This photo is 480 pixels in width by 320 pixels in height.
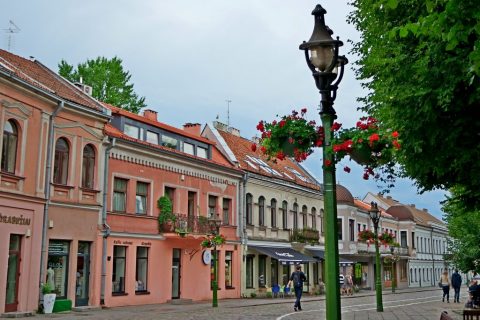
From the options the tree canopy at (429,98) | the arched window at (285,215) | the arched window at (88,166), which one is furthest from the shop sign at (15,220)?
the arched window at (285,215)

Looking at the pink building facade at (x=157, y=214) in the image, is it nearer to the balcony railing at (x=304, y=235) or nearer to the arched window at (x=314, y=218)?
the balcony railing at (x=304, y=235)

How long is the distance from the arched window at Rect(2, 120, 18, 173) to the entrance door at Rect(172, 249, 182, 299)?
11087 millimetres

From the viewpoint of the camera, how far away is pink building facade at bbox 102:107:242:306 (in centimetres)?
2614

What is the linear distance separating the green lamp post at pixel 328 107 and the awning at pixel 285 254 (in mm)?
28870

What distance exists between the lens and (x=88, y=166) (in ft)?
80.6

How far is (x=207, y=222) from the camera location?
30594mm

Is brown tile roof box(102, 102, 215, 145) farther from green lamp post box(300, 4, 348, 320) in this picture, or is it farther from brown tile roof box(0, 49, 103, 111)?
green lamp post box(300, 4, 348, 320)

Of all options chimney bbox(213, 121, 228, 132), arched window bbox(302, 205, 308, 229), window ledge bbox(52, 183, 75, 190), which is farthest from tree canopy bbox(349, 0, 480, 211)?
arched window bbox(302, 205, 308, 229)

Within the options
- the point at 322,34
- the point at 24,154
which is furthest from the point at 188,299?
the point at 322,34

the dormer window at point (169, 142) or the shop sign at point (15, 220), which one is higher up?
the dormer window at point (169, 142)

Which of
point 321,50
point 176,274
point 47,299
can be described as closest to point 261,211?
point 176,274

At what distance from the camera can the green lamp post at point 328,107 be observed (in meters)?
6.66

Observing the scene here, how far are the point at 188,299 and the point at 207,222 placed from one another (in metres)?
3.92

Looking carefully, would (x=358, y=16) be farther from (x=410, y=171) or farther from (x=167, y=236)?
(x=167, y=236)
